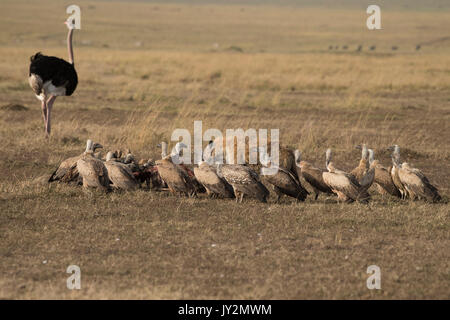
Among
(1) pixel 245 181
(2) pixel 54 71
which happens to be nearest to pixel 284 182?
(1) pixel 245 181

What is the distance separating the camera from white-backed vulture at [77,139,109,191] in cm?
812

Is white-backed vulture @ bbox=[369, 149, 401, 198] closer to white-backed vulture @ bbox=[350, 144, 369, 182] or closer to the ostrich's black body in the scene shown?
white-backed vulture @ bbox=[350, 144, 369, 182]

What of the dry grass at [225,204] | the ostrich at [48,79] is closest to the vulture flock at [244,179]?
the dry grass at [225,204]

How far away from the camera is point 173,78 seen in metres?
23.0

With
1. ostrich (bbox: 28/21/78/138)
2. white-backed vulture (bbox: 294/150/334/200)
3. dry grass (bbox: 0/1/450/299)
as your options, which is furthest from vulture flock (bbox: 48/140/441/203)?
ostrich (bbox: 28/21/78/138)

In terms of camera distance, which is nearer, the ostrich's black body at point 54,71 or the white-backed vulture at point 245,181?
the white-backed vulture at point 245,181

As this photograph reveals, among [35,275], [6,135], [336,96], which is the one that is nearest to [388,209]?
[35,275]

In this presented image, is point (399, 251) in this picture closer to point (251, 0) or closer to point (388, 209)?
point (388, 209)

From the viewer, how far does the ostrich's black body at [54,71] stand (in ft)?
39.3

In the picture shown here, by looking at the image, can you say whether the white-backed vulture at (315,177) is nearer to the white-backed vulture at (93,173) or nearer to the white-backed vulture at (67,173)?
the white-backed vulture at (93,173)

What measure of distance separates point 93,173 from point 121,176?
32 cm

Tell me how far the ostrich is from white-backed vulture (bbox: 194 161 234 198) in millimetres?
4571

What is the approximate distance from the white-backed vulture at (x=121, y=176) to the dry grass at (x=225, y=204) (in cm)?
13

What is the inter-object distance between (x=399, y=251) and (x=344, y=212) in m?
1.38
